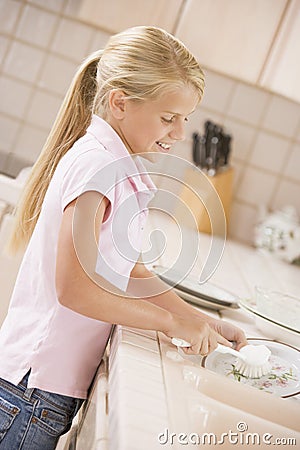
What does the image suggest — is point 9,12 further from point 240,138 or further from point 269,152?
point 269,152

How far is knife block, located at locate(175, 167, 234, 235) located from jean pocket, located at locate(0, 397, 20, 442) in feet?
4.61

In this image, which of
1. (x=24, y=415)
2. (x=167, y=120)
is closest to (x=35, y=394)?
(x=24, y=415)

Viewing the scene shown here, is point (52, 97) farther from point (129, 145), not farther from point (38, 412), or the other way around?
point (38, 412)

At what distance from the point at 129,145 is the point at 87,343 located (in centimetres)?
34

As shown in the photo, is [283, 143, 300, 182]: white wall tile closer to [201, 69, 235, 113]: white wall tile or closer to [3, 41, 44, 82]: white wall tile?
[201, 69, 235, 113]: white wall tile

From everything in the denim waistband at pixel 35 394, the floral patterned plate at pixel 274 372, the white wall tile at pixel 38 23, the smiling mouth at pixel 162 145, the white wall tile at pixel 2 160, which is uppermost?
the white wall tile at pixel 38 23

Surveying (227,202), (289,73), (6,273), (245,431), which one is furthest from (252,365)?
(227,202)

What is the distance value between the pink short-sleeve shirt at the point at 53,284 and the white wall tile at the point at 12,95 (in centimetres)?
155

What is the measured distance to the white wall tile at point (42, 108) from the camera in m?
2.70

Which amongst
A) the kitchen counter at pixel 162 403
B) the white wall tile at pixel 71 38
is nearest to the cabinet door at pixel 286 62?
the white wall tile at pixel 71 38

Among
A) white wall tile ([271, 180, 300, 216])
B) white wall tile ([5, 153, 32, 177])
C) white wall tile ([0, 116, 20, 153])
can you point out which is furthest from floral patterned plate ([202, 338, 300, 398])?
white wall tile ([0, 116, 20, 153])

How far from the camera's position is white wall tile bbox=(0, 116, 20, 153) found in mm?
2693

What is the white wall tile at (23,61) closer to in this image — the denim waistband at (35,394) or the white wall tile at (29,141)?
the white wall tile at (29,141)

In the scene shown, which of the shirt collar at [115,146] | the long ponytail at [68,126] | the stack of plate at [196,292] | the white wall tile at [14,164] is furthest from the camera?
the white wall tile at [14,164]
